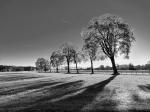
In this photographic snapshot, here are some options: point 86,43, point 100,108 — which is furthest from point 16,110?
point 86,43

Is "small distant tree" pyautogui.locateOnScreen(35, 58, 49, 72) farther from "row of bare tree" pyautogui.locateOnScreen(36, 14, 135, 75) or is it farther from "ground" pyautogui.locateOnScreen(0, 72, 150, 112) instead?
"ground" pyautogui.locateOnScreen(0, 72, 150, 112)

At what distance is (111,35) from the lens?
28.4 meters

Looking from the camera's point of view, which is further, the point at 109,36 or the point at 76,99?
the point at 109,36

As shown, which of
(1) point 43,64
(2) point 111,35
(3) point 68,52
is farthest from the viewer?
(1) point 43,64

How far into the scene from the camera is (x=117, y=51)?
2977 cm

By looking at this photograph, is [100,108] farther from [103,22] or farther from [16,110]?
[103,22]

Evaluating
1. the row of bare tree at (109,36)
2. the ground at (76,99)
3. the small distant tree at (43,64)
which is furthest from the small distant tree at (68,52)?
the small distant tree at (43,64)

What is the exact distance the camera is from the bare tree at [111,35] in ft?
93.9

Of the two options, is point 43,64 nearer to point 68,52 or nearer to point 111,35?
point 68,52

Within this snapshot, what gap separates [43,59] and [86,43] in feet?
326

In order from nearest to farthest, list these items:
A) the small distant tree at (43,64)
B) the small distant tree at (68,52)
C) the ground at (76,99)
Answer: the ground at (76,99), the small distant tree at (68,52), the small distant tree at (43,64)

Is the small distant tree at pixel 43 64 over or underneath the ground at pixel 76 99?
over

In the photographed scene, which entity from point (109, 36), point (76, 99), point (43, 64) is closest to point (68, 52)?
point (109, 36)

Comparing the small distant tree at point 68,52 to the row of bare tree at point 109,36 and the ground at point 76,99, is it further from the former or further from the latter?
the ground at point 76,99
